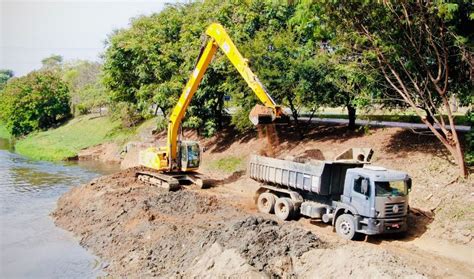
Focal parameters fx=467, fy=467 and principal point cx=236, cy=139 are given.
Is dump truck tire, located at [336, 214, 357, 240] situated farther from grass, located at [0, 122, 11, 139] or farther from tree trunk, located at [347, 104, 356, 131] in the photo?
grass, located at [0, 122, 11, 139]

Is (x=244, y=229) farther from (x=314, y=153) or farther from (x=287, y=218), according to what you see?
(x=314, y=153)

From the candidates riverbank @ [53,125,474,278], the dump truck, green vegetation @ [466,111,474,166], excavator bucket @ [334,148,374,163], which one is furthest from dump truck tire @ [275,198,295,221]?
green vegetation @ [466,111,474,166]

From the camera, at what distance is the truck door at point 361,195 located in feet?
52.5

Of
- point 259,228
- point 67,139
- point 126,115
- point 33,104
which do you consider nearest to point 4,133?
point 33,104

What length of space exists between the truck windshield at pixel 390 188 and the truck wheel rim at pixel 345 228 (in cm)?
168

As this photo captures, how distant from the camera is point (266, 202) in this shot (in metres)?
20.3

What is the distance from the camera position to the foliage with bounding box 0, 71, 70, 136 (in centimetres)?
5775

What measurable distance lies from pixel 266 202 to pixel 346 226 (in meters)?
4.37

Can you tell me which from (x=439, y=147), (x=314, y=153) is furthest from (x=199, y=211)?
(x=439, y=147)

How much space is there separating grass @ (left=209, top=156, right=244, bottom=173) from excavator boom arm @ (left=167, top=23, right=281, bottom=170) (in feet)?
16.8

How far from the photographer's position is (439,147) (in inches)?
866

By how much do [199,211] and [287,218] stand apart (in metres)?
3.98

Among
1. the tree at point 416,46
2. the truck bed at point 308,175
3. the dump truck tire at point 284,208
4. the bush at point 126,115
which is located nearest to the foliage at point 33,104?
the bush at point 126,115

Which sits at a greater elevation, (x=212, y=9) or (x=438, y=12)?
(x=212, y=9)
